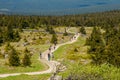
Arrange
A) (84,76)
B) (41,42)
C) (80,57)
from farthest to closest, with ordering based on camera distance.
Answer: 1. (41,42)
2. (80,57)
3. (84,76)

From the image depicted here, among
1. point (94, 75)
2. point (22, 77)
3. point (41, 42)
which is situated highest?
point (94, 75)

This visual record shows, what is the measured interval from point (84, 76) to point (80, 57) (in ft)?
174

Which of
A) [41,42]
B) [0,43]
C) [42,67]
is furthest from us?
[41,42]

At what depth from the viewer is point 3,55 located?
305 feet

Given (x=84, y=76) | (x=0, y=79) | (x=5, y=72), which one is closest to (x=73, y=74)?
(x=84, y=76)

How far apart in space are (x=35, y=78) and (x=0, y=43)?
90.7 m

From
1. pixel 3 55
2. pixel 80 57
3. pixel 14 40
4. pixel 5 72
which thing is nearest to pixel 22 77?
pixel 5 72

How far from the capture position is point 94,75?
3303 centimetres

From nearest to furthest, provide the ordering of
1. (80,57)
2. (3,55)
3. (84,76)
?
(84,76), (80,57), (3,55)

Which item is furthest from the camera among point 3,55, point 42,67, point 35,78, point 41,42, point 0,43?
point 41,42

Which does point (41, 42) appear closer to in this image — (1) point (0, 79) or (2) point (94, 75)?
(1) point (0, 79)

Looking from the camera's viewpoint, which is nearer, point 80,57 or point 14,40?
point 80,57

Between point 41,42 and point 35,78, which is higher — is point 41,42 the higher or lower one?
the lower one

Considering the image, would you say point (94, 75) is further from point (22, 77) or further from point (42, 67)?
point (42, 67)
